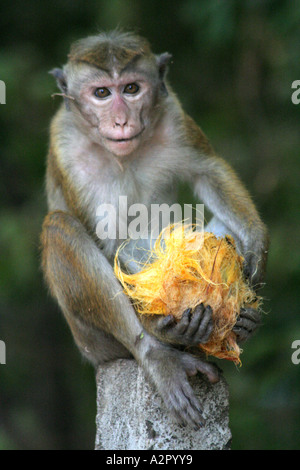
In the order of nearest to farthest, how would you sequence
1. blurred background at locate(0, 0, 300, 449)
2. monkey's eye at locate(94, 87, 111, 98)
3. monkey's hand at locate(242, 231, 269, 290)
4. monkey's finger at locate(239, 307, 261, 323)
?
monkey's finger at locate(239, 307, 261, 323)
monkey's hand at locate(242, 231, 269, 290)
monkey's eye at locate(94, 87, 111, 98)
blurred background at locate(0, 0, 300, 449)

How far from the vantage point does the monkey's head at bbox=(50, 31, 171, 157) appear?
5.61 metres

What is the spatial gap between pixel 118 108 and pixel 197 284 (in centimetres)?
164

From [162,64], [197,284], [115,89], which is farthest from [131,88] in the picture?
[197,284]

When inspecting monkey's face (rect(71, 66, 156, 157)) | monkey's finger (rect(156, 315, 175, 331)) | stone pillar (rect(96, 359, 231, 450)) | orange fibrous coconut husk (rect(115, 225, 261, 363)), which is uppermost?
monkey's face (rect(71, 66, 156, 157))

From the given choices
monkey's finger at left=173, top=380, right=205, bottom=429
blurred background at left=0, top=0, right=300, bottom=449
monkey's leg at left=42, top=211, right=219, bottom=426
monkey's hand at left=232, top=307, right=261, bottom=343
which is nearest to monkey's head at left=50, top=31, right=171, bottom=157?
monkey's leg at left=42, top=211, right=219, bottom=426

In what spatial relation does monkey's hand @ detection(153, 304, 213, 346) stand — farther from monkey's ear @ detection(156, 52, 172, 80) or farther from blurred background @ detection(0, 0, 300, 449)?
blurred background @ detection(0, 0, 300, 449)

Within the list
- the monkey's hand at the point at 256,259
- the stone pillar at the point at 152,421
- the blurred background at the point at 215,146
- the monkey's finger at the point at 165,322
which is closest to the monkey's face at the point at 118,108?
the monkey's hand at the point at 256,259

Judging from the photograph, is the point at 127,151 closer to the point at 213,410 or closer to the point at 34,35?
the point at 213,410

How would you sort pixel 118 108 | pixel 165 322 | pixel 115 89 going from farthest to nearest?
pixel 115 89, pixel 118 108, pixel 165 322

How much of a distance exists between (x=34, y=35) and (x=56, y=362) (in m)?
4.63

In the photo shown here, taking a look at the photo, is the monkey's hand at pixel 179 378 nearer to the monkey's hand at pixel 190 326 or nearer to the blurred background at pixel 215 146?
the monkey's hand at pixel 190 326

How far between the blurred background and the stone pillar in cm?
279

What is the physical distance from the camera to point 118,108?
5605 millimetres

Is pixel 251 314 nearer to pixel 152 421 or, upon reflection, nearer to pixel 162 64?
pixel 152 421
